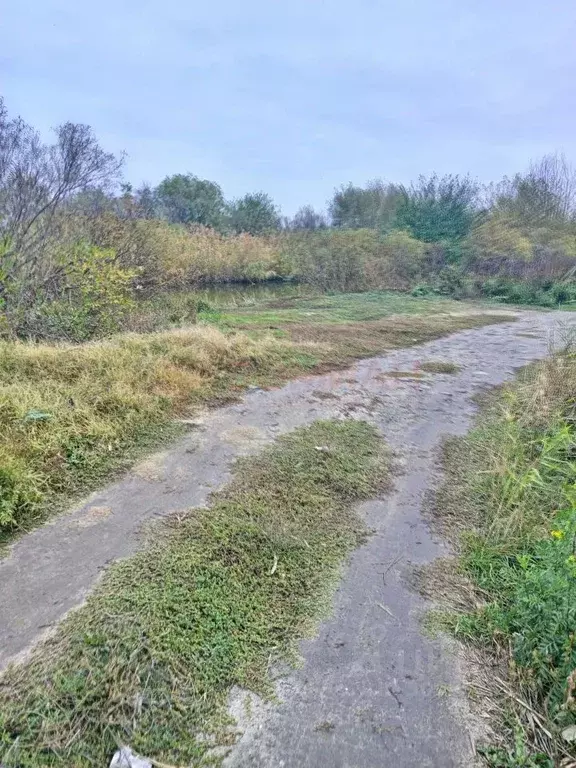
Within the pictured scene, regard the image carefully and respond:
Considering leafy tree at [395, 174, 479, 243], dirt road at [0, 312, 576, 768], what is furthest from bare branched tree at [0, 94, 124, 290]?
leafy tree at [395, 174, 479, 243]

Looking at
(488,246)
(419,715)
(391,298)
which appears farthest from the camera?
(488,246)

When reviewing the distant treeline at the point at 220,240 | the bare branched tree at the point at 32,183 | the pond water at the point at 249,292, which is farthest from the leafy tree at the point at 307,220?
the bare branched tree at the point at 32,183

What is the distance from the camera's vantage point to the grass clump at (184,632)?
120 cm

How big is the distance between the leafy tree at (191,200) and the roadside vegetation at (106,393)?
883 inches

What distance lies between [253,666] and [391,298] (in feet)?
43.8

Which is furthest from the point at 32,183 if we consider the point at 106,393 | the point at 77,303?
the point at 106,393

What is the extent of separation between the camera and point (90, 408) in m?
2.98

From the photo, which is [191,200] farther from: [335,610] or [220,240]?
[335,610]

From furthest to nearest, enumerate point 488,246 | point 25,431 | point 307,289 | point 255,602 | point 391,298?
point 488,246 → point 307,289 → point 391,298 → point 25,431 → point 255,602

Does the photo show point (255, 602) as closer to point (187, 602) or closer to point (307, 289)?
point (187, 602)

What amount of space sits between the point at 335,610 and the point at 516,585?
2.48 feet

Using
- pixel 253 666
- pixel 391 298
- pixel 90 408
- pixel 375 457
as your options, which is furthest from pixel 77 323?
pixel 391 298

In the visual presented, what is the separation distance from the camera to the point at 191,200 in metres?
26.8

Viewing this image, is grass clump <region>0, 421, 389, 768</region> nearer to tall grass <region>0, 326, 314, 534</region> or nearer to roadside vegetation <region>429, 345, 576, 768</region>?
roadside vegetation <region>429, 345, 576, 768</region>
